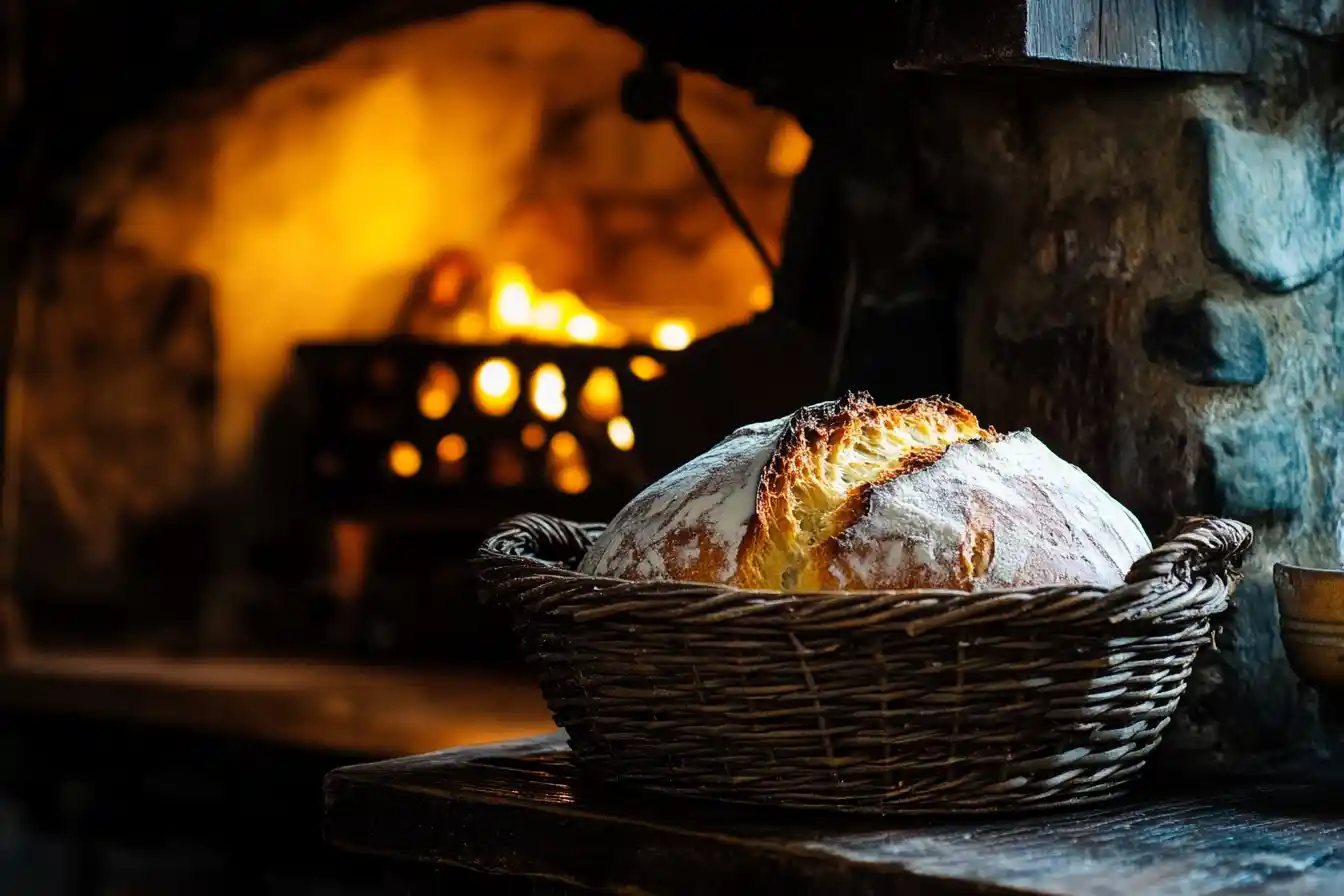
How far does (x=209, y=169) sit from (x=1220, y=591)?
7.25ft

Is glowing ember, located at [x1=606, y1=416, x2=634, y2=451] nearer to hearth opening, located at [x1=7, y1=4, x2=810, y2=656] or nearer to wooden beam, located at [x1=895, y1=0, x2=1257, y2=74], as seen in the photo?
hearth opening, located at [x1=7, y1=4, x2=810, y2=656]

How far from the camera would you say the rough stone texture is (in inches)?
59.9

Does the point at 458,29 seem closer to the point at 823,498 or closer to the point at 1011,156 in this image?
the point at 1011,156

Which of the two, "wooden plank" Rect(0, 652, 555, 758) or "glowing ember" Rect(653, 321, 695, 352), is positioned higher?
"glowing ember" Rect(653, 321, 695, 352)

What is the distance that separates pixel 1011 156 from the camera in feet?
5.42

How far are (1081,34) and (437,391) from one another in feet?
5.91

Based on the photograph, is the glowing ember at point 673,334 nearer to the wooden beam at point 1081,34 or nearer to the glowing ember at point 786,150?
the glowing ember at point 786,150

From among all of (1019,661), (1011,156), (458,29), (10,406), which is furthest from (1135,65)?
(10,406)

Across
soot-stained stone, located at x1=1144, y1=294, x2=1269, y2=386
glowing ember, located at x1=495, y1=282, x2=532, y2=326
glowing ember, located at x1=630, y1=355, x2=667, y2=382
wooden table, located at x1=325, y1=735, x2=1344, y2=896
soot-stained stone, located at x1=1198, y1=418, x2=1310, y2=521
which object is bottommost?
wooden table, located at x1=325, y1=735, x2=1344, y2=896

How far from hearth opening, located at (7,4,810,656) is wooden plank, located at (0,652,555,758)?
6.9 inches

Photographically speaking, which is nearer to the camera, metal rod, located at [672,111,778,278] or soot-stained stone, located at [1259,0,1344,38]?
soot-stained stone, located at [1259,0,1344,38]

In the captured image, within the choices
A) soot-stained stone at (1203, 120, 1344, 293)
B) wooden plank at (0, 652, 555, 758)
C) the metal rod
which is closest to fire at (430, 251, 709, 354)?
wooden plank at (0, 652, 555, 758)

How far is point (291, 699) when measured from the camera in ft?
9.16

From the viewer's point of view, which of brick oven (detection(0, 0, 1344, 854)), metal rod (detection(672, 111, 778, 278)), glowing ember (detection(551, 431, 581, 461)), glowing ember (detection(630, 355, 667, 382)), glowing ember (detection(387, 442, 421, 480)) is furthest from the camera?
glowing ember (detection(387, 442, 421, 480))
